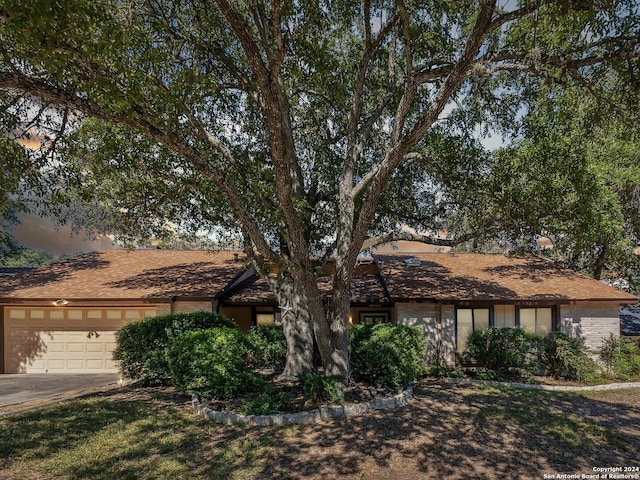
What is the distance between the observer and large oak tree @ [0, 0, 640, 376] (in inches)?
246

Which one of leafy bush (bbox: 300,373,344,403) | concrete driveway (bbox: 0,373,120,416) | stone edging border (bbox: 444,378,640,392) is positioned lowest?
stone edging border (bbox: 444,378,640,392)

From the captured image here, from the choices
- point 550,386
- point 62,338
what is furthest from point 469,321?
point 62,338

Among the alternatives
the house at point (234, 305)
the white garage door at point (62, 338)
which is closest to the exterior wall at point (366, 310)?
the house at point (234, 305)

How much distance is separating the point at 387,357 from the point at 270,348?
4.65m

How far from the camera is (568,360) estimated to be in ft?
40.3

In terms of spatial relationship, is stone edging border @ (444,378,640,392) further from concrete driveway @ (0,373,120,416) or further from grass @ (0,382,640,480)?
concrete driveway @ (0,373,120,416)

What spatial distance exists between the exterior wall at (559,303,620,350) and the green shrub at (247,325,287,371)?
10444 millimetres

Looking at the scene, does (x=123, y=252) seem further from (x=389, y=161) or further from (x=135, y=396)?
(x=389, y=161)

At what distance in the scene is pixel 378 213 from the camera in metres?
12.4

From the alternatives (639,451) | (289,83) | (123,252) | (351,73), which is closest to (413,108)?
(351,73)

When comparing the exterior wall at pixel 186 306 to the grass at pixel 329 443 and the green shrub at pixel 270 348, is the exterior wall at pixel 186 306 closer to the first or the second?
the green shrub at pixel 270 348

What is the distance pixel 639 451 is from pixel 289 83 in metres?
11.3

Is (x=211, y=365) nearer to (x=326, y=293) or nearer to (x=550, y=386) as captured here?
(x=326, y=293)

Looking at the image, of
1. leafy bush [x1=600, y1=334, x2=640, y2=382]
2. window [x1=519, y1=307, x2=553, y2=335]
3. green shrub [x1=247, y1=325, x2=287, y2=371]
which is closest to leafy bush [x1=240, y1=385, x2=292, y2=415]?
green shrub [x1=247, y1=325, x2=287, y2=371]
